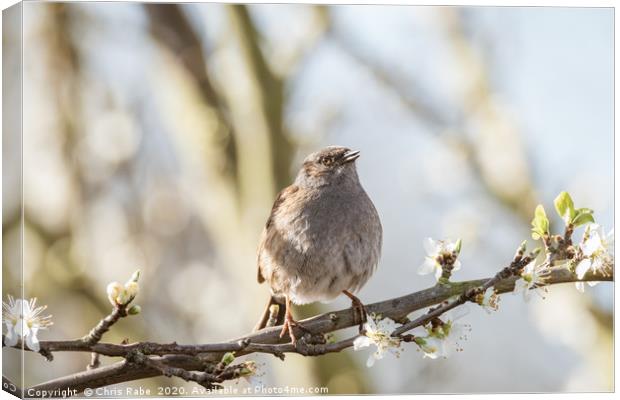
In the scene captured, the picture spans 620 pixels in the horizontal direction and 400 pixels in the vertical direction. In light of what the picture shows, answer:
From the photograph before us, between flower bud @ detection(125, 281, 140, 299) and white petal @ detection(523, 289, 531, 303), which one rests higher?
flower bud @ detection(125, 281, 140, 299)

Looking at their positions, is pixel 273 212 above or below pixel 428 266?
above

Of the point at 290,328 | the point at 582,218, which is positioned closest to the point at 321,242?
the point at 290,328

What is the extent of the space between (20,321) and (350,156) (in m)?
1.88

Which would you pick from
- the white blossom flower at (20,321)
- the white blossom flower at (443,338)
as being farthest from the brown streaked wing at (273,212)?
the white blossom flower at (443,338)

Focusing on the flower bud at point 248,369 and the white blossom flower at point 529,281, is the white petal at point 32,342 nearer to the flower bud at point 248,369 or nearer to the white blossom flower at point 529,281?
the flower bud at point 248,369

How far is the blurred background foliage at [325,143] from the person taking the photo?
4.83 m

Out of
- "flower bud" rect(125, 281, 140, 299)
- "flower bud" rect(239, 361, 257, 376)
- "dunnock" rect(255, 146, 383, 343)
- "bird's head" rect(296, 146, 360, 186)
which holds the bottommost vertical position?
"flower bud" rect(239, 361, 257, 376)

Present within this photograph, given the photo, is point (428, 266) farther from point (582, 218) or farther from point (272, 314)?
point (272, 314)

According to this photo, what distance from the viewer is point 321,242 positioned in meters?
4.40

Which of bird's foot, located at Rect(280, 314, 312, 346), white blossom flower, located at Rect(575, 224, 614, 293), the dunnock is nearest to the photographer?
white blossom flower, located at Rect(575, 224, 614, 293)

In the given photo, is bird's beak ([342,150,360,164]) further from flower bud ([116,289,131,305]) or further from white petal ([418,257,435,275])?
flower bud ([116,289,131,305])

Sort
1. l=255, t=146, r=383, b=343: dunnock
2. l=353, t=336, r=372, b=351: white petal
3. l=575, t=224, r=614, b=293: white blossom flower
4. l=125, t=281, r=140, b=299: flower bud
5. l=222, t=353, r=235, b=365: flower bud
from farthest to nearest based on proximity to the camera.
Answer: l=255, t=146, r=383, b=343: dunnock < l=575, t=224, r=614, b=293: white blossom flower < l=353, t=336, r=372, b=351: white petal < l=222, t=353, r=235, b=365: flower bud < l=125, t=281, r=140, b=299: flower bud

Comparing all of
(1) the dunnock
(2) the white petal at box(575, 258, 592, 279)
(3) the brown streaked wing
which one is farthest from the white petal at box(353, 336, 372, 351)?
(3) the brown streaked wing

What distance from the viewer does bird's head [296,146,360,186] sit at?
15.4ft
